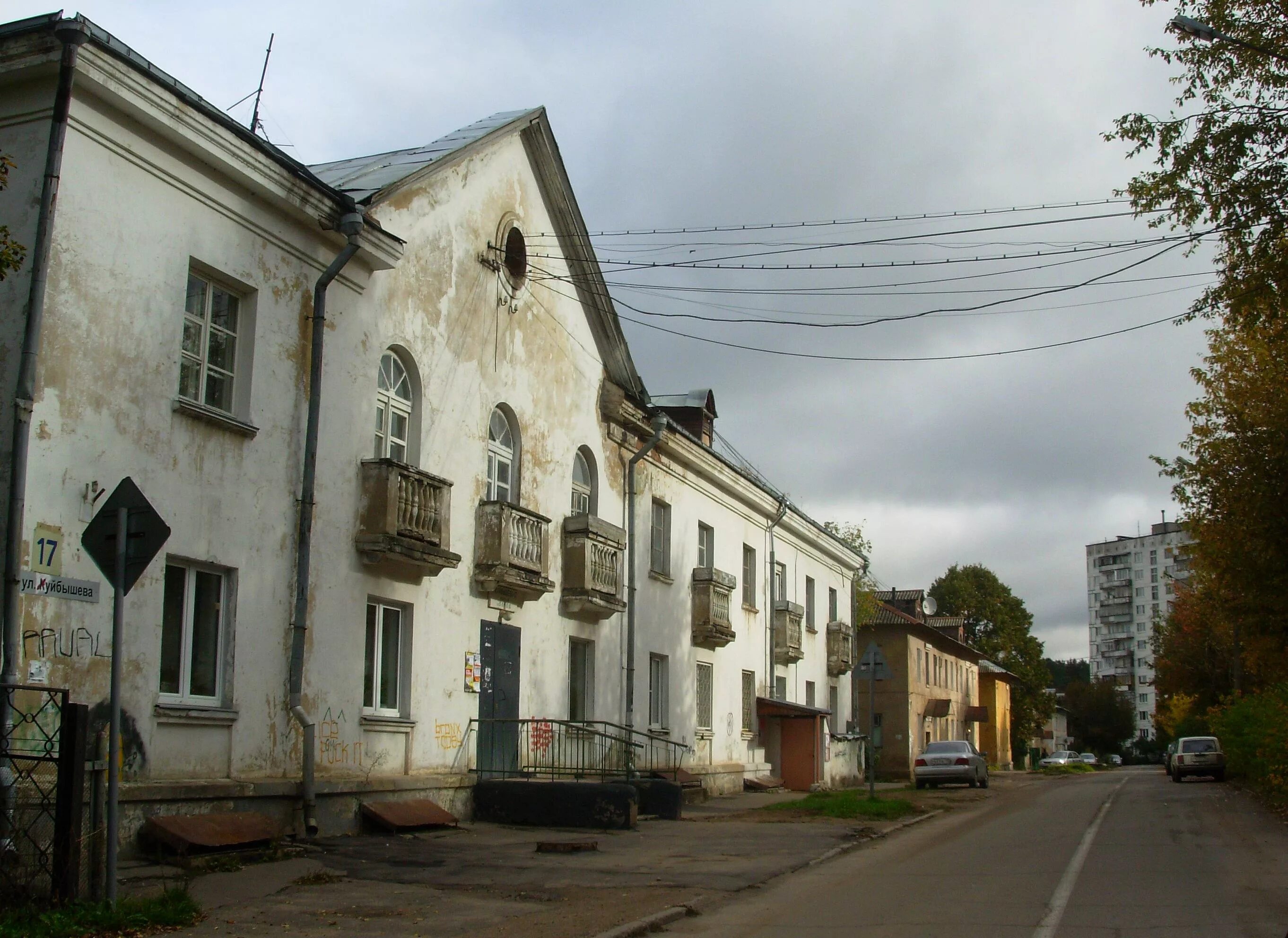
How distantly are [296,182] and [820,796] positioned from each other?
1566cm

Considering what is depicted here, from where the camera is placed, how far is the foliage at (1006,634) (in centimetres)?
8175

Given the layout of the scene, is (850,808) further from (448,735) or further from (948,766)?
(948,766)

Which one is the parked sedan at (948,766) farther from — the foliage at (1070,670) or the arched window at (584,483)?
the foliage at (1070,670)

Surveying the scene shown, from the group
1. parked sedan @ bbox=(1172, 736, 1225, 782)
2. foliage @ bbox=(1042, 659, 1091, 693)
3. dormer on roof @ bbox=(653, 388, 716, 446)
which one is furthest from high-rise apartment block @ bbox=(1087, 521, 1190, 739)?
dormer on roof @ bbox=(653, 388, 716, 446)

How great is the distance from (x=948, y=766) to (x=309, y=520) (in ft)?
81.7

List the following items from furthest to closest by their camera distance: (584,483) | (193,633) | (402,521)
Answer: (584,483) < (402,521) < (193,633)

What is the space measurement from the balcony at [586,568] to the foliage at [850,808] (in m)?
4.76

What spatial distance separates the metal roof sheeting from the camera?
1545 cm

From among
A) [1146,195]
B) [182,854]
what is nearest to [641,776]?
[182,854]

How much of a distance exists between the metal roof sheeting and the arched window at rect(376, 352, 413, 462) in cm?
215

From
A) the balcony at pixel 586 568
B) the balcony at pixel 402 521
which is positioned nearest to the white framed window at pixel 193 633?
the balcony at pixel 402 521

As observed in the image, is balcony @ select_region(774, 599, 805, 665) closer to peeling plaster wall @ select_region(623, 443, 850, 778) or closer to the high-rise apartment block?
peeling plaster wall @ select_region(623, 443, 850, 778)

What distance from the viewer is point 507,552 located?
16984mm

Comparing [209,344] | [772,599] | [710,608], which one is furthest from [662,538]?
[209,344]
